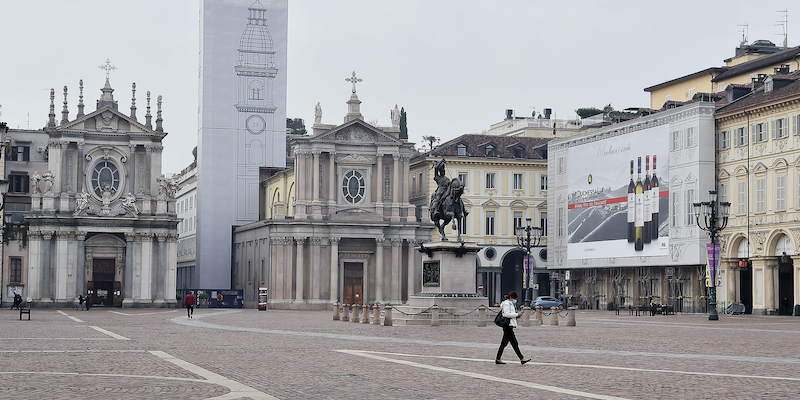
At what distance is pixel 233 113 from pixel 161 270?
18.3 m

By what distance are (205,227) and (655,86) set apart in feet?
134

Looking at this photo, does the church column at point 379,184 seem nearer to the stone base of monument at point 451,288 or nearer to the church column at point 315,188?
the church column at point 315,188

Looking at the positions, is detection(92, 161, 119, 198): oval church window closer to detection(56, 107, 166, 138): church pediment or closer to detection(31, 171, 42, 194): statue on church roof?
detection(56, 107, 166, 138): church pediment

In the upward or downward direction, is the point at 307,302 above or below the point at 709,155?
below

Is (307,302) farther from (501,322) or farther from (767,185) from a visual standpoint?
(501,322)

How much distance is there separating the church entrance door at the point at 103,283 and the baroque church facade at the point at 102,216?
77 millimetres

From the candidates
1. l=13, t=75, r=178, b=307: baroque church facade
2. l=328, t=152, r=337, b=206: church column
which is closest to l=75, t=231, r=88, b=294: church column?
l=13, t=75, r=178, b=307: baroque church facade

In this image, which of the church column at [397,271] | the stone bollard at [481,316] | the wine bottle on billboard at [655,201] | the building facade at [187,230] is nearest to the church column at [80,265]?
the church column at [397,271]

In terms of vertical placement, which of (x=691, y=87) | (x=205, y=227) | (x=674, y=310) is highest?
(x=691, y=87)

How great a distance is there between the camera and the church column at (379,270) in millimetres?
93312

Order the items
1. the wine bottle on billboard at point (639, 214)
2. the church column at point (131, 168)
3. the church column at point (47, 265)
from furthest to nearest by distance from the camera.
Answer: the church column at point (131, 168), the church column at point (47, 265), the wine bottle on billboard at point (639, 214)

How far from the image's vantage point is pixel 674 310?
79.7 metres

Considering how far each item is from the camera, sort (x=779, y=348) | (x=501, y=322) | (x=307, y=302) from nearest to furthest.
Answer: (x=501, y=322)
(x=779, y=348)
(x=307, y=302)

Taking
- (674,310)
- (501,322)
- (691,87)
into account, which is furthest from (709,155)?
(501,322)
